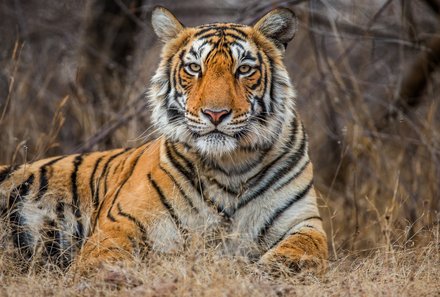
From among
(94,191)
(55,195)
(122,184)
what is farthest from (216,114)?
(55,195)

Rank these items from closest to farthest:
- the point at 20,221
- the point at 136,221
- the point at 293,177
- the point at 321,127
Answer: the point at 136,221
the point at 293,177
the point at 20,221
the point at 321,127

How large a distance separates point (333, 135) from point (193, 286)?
376 centimetres

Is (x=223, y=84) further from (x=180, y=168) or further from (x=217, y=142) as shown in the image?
(x=180, y=168)

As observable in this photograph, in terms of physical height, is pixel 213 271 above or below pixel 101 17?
below

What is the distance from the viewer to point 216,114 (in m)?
3.98

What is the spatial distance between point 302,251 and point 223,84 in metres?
0.90

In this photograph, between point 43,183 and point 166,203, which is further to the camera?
point 43,183

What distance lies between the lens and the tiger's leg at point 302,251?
12.6 ft

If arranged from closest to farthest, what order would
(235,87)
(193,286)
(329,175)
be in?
(193,286) < (235,87) < (329,175)

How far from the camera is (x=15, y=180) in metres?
4.93

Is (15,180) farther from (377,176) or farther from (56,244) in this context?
(377,176)

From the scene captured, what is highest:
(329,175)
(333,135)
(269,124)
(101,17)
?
(101,17)

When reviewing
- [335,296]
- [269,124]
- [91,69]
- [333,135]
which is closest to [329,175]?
[333,135]

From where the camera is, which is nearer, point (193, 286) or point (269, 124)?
point (193, 286)
